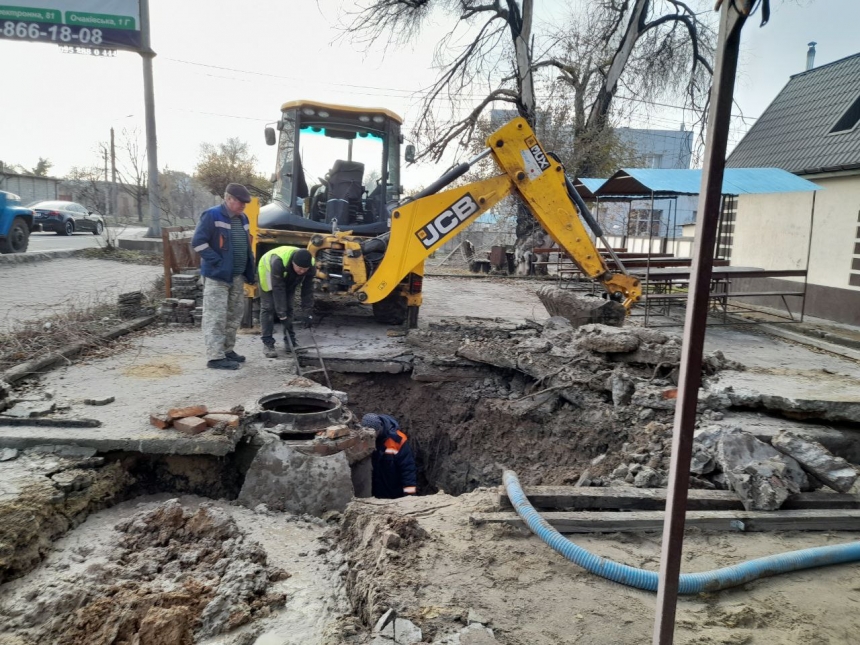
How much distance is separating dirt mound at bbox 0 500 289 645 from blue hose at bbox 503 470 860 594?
53.4 inches

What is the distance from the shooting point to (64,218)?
21.4 m

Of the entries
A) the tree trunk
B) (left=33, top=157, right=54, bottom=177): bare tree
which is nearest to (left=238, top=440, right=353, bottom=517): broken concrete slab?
the tree trunk

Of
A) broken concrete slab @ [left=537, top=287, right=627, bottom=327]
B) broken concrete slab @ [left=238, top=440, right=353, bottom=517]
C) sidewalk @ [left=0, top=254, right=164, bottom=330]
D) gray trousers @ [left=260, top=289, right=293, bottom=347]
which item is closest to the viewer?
broken concrete slab @ [left=238, top=440, right=353, bottom=517]

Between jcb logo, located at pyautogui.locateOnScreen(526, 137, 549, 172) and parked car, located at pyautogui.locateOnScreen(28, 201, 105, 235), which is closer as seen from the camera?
jcb logo, located at pyautogui.locateOnScreen(526, 137, 549, 172)

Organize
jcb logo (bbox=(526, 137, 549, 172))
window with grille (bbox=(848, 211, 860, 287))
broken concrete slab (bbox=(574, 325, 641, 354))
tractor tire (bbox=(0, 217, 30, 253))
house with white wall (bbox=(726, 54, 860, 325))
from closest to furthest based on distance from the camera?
1. broken concrete slab (bbox=(574, 325, 641, 354))
2. jcb logo (bbox=(526, 137, 549, 172))
3. window with grille (bbox=(848, 211, 860, 287))
4. house with white wall (bbox=(726, 54, 860, 325))
5. tractor tire (bbox=(0, 217, 30, 253))

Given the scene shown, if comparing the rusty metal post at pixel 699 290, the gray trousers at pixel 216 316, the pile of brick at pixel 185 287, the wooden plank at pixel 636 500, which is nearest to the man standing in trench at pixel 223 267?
the gray trousers at pixel 216 316

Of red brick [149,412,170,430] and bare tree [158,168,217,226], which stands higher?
bare tree [158,168,217,226]

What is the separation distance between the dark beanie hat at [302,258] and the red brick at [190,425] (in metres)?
2.33

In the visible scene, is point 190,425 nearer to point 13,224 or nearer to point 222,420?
point 222,420

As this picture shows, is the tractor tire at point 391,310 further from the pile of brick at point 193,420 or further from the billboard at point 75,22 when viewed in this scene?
the billboard at point 75,22

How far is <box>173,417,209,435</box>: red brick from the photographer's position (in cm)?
403

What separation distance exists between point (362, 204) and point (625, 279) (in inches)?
146

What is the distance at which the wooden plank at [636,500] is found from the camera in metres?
→ 3.39

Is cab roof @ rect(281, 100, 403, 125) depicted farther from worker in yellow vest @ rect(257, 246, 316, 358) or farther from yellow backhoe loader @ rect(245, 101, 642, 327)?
worker in yellow vest @ rect(257, 246, 316, 358)
